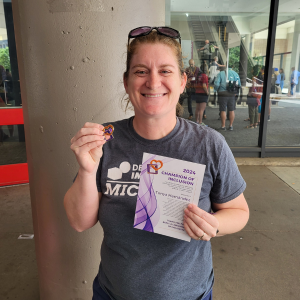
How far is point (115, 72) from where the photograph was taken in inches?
68.9

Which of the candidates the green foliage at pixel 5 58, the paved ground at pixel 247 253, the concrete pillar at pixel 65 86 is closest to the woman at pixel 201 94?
the paved ground at pixel 247 253

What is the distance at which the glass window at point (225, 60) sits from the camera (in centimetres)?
603

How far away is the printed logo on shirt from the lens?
1.22 meters

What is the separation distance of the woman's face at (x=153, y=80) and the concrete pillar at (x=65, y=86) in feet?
1.74

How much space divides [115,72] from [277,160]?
215 inches

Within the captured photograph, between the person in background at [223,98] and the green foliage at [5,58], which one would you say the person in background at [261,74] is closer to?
the person in background at [223,98]

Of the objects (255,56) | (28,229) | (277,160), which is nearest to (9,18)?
(28,229)

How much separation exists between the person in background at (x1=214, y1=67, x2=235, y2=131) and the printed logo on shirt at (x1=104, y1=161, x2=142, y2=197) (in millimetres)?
5578

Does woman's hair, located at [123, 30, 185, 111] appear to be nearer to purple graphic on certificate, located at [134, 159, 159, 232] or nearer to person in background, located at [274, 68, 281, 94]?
purple graphic on certificate, located at [134, 159, 159, 232]

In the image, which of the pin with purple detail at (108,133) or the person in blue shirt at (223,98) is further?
the person in blue shirt at (223,98)

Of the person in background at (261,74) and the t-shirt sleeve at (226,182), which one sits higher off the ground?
the person in background at (261,74)

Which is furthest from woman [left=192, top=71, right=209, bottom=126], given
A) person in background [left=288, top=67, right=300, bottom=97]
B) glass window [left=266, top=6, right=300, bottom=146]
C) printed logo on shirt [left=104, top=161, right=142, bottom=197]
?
printed logo on shirt [left=104, top=161, right=142, bottom=197]

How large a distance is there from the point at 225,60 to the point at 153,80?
5527 millimetres

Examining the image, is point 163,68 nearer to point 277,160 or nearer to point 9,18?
point 9,18
